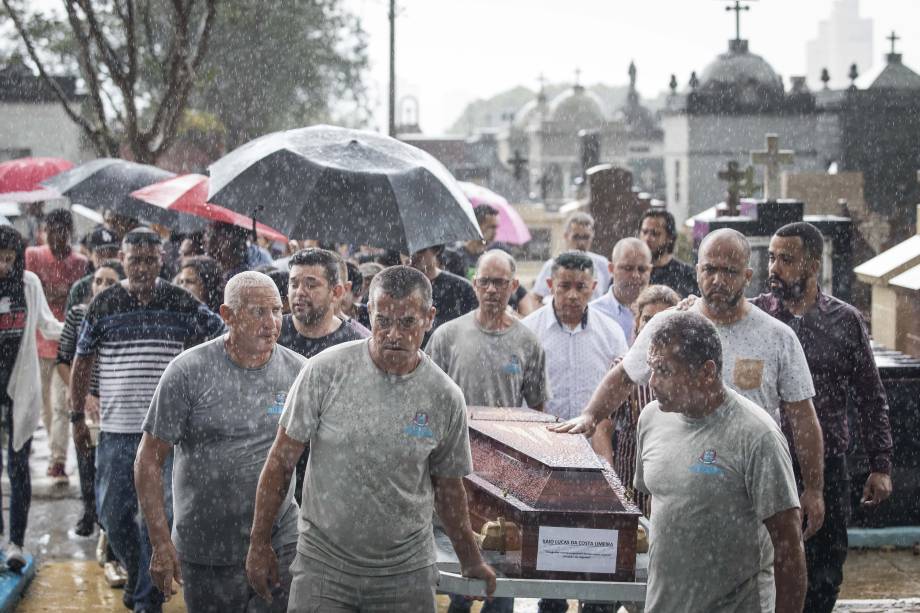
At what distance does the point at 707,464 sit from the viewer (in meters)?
4.66

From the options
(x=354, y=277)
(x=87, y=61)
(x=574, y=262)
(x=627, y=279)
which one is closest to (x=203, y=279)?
(x=354, y=277)

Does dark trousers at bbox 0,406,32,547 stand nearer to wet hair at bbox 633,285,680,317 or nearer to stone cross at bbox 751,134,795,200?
wet hair at bbox 633,285,680,317

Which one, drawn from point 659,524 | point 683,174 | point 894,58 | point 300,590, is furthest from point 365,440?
point 683,174

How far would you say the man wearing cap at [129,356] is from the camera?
720 centimetres

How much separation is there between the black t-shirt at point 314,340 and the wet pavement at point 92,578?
2.09 m

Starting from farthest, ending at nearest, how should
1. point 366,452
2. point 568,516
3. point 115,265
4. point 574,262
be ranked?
point 115,265 < point 574,262 < point 568,516 < point 366,452

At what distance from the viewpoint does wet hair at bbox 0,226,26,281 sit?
8.25 m

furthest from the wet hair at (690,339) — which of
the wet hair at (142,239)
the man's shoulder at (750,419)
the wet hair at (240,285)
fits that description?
the wet hair at (142,239)

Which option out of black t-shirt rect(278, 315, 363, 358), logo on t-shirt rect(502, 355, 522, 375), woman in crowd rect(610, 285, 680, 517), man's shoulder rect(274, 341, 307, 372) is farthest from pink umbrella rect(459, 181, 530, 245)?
man's shoulder rect(274, 341, 307, 372)

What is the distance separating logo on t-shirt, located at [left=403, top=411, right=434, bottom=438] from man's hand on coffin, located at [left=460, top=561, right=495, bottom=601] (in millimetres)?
541

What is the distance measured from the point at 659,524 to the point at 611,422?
8.02 ft

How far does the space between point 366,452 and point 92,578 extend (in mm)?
4160

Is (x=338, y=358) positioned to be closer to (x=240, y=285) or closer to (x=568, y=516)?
(x=240, y=285)

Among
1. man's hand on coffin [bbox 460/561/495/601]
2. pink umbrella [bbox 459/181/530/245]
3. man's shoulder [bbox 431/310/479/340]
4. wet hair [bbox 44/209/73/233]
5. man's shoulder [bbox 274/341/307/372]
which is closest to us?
A: man's hand on coffin [bbox 460/561/495/601]
